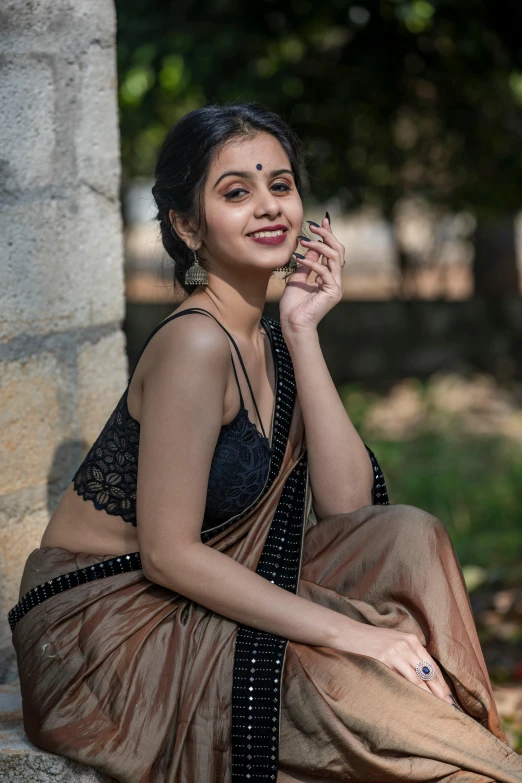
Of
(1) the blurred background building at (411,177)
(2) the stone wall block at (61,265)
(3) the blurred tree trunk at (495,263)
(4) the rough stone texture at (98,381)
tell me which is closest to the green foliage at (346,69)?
(1) the blurred background building at (411,177)

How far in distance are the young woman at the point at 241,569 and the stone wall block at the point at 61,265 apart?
463 mm

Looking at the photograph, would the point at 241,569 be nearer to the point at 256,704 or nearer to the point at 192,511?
the point at 192,511

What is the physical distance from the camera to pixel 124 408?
224 centimetres

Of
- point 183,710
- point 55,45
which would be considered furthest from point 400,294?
point 183,710

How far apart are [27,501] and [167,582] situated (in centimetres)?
73

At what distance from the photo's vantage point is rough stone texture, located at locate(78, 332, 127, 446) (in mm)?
2787

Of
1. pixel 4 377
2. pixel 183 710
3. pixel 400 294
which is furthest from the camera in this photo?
pixel 400 294

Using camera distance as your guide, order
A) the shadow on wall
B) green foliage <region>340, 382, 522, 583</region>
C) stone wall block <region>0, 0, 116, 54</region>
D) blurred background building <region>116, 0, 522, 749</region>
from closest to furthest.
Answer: stone wall block <region>0, 0, 116, 54</region>
the shadow on wall
blurred background building <region>116, 0, 522, 749</region>
green foliage <region>340, 382, 522, 583</region>

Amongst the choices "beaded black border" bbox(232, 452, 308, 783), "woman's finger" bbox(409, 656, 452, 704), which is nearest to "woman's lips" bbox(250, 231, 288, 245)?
"beaded black border" bbox(232, 452, 308, 783)

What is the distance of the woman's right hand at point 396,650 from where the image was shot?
6.54ft

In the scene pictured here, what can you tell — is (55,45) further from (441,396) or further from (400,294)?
(400,294)

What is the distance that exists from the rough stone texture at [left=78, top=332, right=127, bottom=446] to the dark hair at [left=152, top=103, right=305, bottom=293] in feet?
1.77

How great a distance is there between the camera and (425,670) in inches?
79.0

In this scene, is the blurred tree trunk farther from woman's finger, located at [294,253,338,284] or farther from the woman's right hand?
the woman's right hand
